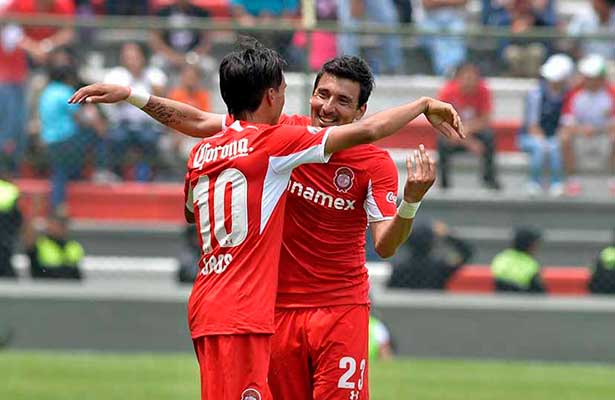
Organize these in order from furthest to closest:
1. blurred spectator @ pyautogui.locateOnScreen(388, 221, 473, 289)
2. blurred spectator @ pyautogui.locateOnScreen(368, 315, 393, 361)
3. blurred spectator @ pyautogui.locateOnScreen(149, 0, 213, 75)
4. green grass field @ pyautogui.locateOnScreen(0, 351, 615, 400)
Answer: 1. blurred spectator @ pyautogui.locateOnScreen(149, 0, 213, 75)
2. blurred spectator @ pyautogui.locateOnScreen(388, 221, 473, 289)
3. blurred spectator @ pyautogui.locateOnScreen(368, 315, 393, 361)
4. green grass field @ pyautogui.locateOnScreen(0, 351, 615, 400)

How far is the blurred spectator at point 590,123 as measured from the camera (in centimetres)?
1322

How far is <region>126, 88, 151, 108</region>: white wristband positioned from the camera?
597cm

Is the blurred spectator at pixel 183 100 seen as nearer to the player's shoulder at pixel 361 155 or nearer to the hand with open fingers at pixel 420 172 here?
the player's shoulder at pixel 361 155

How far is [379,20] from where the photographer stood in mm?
14984

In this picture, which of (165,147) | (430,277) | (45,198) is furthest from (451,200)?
(45,198)

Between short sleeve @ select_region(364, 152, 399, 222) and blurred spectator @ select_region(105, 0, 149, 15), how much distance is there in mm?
9500

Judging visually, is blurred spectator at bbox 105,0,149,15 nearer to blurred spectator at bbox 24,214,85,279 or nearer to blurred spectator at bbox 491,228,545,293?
blurred spectator at bbox 24,214,85,279

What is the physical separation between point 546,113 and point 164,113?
780 centimetres

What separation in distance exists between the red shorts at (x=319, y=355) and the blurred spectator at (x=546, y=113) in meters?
7.63

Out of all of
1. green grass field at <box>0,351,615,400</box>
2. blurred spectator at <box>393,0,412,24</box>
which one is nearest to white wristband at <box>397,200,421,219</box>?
green grass field at <box>0,351,615,400</box>

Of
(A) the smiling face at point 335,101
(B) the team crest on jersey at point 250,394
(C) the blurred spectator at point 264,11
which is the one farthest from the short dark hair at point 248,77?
(C) the blurred spectator at point 264,11

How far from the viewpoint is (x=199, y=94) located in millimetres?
13344

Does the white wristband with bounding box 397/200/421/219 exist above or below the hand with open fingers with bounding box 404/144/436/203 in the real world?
below

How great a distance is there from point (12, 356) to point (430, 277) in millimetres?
4031
